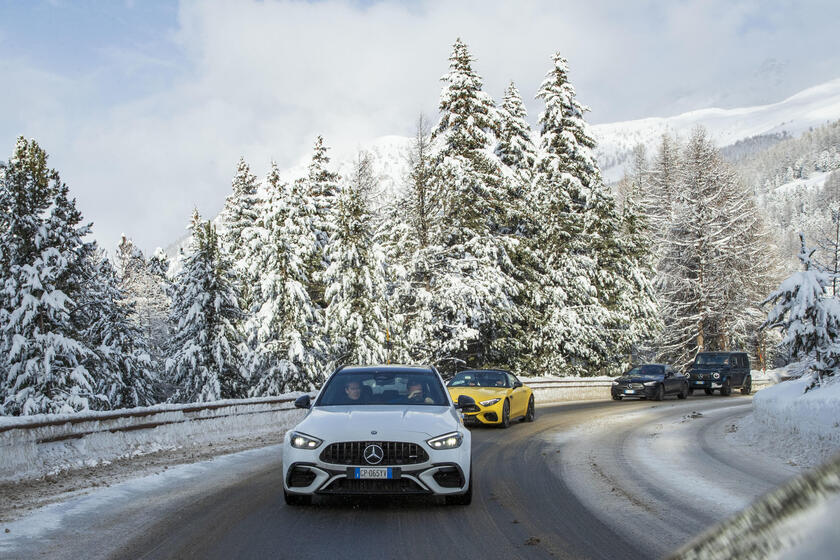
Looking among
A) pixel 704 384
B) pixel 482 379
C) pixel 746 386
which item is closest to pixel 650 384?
pixel 704 384

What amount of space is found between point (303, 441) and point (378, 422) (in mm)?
789

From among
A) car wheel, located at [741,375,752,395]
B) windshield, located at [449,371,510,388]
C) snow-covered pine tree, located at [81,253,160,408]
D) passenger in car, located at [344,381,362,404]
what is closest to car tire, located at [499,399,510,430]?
windshield, located at [449,371,510,388]

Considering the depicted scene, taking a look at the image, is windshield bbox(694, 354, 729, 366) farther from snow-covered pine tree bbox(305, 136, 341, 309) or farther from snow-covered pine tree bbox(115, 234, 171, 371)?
snow-covered pine tree bbox(115, 234, 171, 371)

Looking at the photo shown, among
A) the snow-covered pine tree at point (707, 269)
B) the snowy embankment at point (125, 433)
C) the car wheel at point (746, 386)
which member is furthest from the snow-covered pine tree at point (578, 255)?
the snowy embankment at point (125, 433)

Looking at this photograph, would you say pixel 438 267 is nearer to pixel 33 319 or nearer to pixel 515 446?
pixel 33 319

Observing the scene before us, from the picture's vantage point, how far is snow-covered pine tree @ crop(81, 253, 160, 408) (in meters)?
30.8

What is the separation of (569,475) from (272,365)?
78.1ft

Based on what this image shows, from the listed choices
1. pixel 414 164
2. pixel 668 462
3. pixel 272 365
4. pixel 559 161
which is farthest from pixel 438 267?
pixel 668 462

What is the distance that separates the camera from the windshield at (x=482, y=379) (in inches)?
725

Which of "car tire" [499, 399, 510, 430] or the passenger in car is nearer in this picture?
the passenger in car

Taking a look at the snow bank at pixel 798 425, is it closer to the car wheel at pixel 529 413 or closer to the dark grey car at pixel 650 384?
the car wheel at pixel 529 413

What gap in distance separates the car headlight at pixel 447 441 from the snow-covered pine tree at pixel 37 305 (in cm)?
2017

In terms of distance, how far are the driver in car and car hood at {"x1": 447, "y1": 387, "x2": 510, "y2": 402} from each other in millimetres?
8412

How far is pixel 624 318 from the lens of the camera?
42344 millimetres
